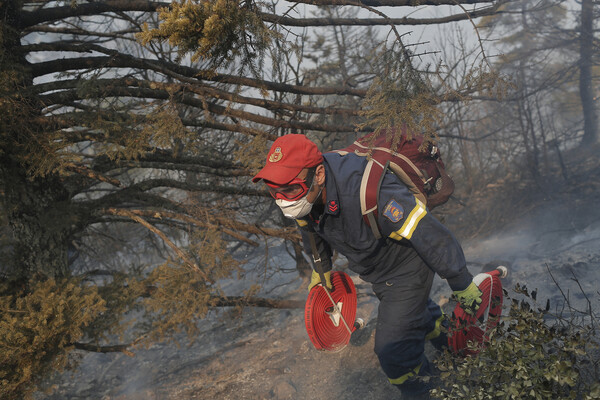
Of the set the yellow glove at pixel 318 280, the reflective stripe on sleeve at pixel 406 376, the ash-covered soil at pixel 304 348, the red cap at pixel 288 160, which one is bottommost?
the ash-covered soil at pixel 304 348

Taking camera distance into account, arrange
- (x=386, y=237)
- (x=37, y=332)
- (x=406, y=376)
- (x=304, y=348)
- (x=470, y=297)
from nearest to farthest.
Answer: (x=470, y=297) → (x=386, y=237) → (x=406, y=376) → (x=37, y=332) → (x=304, y=348)

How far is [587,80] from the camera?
14930 mm

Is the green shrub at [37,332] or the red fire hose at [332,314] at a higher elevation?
the green shrub at [37,332]

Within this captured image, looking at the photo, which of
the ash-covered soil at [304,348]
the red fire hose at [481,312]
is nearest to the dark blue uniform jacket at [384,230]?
the red fire hose at [481,312]

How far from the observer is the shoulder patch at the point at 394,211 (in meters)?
2.62

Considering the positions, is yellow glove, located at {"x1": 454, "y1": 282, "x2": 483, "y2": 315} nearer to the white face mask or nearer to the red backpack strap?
the red backpack strap

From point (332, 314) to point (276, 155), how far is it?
1565 millimetres

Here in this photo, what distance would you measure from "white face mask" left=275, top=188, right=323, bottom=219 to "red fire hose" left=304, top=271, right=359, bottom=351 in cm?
83

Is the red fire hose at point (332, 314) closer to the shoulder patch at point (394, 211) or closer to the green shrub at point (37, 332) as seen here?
the shoulder patch at point (394, 211)

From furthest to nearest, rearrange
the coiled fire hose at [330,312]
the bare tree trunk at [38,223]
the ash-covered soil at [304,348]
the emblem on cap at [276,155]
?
the ash-covered soil at [304,348]
the bare tree trunk at [38,223]
the coiled fire hose at [330,312]
the emblem on cap at [276,155]

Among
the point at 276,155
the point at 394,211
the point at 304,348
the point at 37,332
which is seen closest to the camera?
the point at 394,211

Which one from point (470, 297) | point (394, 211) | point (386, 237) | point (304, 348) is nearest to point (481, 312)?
point (470, 297)

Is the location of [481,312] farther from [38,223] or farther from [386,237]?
[38,223]

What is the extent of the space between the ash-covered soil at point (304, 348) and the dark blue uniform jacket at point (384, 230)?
131 centimetres
